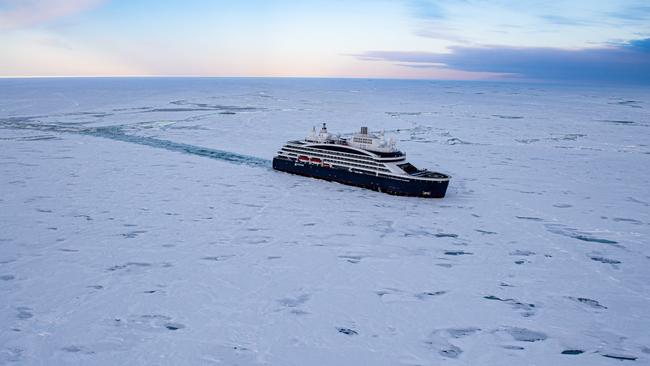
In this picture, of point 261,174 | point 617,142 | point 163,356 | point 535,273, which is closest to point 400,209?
point 535,273

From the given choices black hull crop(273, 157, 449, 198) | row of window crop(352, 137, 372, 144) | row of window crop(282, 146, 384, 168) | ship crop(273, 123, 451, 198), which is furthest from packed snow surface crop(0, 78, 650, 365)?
row of window crop(352, 137, 372, 144)

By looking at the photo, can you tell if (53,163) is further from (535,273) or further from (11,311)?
(535,273)

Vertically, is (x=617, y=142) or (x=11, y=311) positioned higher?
(x=617, y=142)

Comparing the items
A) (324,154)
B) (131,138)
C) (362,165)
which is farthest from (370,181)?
(131,138)

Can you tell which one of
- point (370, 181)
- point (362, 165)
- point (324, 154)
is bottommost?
point (370, 181)

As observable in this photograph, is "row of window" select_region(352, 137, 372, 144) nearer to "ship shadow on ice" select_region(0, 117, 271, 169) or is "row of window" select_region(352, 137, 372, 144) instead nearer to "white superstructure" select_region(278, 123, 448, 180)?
"white superstructure" select_region(278, 123, 448, 180)

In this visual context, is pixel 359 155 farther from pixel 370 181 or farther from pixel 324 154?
pixel 324 154

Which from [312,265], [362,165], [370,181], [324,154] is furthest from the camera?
[324,154]

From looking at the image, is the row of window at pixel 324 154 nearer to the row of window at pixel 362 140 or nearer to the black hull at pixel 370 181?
the black hull at pixel 370 181
